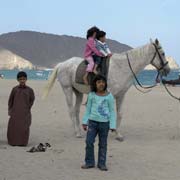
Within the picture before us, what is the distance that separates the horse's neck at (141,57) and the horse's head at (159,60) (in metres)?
0.08

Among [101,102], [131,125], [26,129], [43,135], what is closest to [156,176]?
[101,102]

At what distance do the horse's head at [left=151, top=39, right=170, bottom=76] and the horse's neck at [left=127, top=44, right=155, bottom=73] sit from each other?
0.08 meters

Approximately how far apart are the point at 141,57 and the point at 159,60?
1.27 feet

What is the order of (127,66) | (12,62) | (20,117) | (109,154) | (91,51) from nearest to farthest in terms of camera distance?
(109,154)
(20,117)
(91,51)
(127,66)
(12,62)

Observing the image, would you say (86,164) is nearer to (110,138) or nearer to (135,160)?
(135,160)

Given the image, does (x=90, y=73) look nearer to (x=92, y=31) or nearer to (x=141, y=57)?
(x=92, y=31)

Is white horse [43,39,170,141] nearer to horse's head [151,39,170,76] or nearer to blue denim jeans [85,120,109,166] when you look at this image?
horse's head [151,39,170,76]

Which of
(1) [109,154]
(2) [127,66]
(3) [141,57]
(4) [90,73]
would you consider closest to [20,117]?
(4) [90,73]

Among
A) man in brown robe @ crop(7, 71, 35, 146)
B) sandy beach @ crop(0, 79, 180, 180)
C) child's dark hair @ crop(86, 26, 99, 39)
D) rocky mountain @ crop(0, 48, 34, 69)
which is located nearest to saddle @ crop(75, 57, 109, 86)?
child's dark hair @ crop(86, 26, 99, 39)

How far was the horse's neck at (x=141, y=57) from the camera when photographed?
1102cm

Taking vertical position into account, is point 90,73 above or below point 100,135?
above

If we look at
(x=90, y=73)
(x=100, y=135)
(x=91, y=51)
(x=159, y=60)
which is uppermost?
(x=91, y=51)

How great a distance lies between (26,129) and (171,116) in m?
6.46

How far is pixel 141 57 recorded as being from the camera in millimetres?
11094
